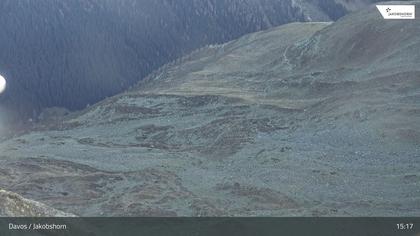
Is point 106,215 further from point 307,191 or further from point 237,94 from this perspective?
point 237,94

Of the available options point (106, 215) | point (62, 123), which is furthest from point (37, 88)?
point (106, 215)

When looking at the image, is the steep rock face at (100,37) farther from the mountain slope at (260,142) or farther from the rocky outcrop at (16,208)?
the rocky outcrop at (16,208)
